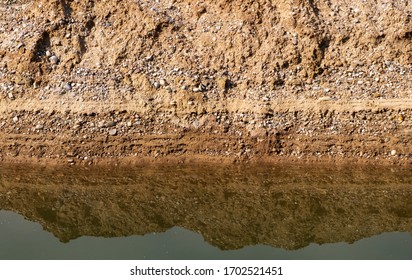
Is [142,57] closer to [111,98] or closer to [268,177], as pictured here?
[111,98]

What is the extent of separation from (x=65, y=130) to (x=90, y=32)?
289cm

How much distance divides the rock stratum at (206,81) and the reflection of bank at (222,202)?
0.45m

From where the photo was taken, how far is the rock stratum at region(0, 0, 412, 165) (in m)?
13.1

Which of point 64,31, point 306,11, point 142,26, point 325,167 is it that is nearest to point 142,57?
point 142,26

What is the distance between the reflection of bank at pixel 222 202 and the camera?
1106 cm

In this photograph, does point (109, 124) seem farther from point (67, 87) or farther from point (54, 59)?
point (54, 59)

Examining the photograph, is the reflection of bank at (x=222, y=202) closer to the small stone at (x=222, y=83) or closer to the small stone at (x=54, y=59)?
the small stone at (x=222, y=83)

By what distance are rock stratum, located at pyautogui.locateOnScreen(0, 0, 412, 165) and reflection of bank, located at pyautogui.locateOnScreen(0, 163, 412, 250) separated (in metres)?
0.45

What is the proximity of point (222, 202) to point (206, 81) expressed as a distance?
333cm

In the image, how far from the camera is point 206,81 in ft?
45.1

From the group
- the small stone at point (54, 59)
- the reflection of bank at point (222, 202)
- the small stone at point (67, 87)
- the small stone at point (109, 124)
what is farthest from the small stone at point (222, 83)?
the small stone at point (54, 59)

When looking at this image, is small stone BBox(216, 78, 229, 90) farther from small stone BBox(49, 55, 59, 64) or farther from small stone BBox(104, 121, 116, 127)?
small stone BBox(49, 55, 59, 64)

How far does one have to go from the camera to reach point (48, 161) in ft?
42.8

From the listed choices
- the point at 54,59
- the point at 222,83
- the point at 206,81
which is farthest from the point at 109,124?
the point at 222,83
